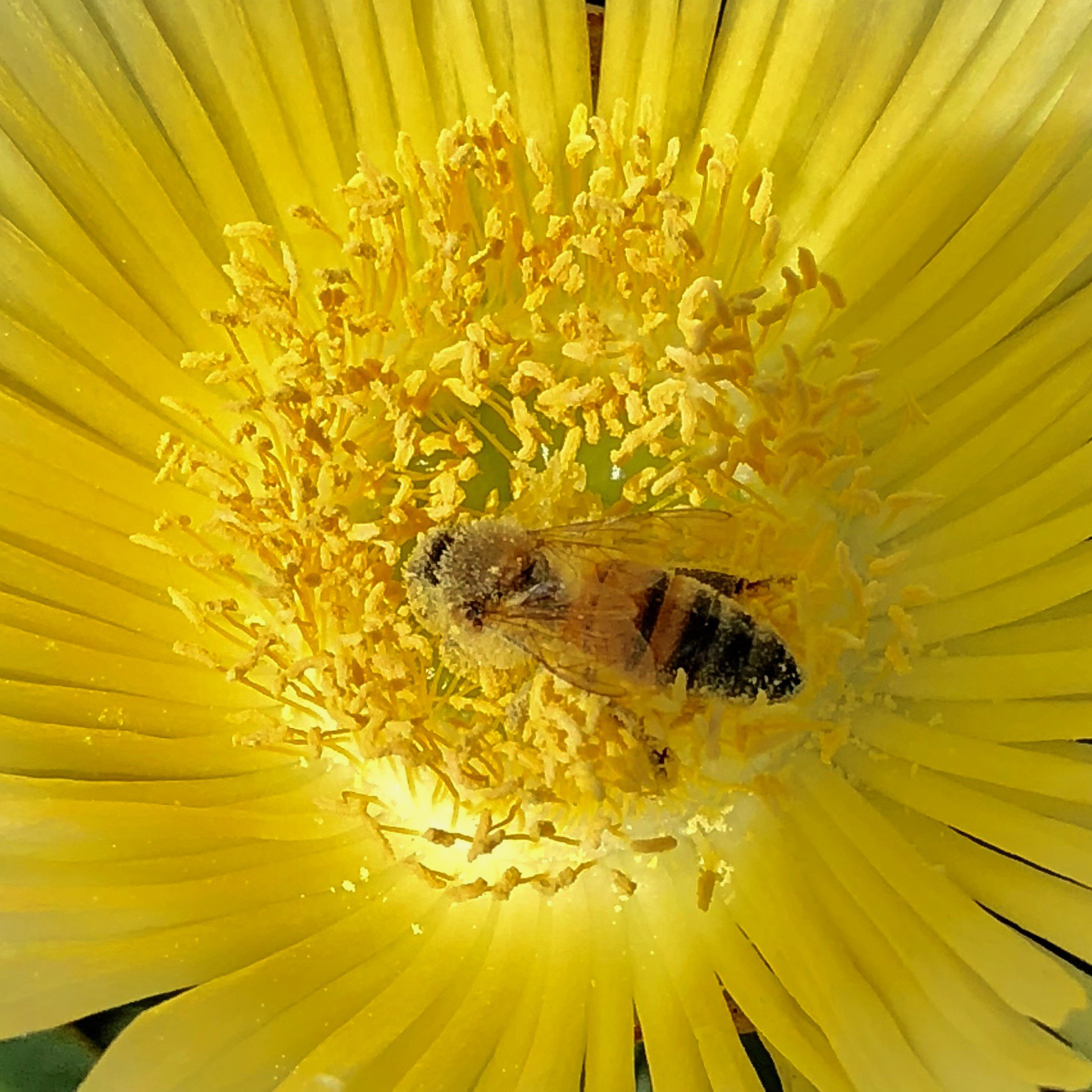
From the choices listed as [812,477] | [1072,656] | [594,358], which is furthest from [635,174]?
[1072,656]

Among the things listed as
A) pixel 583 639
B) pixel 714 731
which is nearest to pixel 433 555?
pixel 583 639

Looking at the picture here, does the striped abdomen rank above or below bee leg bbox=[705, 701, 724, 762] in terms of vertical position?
above

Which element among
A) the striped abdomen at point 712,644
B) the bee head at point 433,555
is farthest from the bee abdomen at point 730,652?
the bee head at point 433,555

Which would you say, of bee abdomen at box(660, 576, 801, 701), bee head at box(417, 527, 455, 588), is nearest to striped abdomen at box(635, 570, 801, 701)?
bee abdomen at box(660, 576, 801, 701)

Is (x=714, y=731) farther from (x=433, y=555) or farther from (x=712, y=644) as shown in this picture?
(x=433, y=555)

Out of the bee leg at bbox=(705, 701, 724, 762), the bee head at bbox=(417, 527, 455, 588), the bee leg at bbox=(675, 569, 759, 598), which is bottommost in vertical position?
the bee leg at bbox=(705, 701, 724, 762)

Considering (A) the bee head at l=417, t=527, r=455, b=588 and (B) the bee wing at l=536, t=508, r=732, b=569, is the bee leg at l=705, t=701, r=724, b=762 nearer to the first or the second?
(B) the bee wing at l=536, t=508, r=732, b=569

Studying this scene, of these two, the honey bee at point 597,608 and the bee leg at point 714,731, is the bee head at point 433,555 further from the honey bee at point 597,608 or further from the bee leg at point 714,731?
the bee leg at point 714,731
